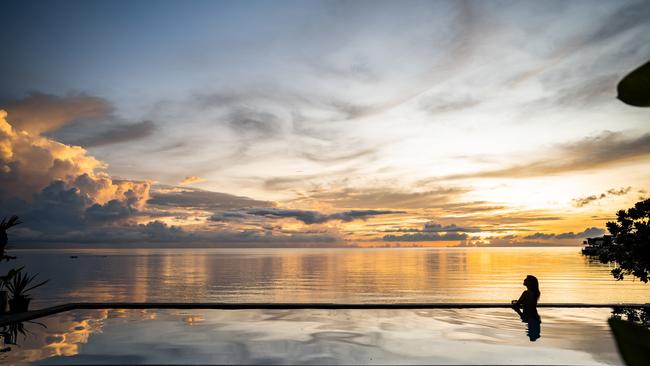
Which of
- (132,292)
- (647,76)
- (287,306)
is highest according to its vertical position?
(647,76)

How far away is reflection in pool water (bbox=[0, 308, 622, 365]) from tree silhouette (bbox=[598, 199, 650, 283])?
3633 mm

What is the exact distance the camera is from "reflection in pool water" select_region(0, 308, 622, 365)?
38.3 ft

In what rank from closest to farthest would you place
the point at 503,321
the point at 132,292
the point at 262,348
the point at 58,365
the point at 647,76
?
the point at 647,76, the point at 58,365, the point at 262,348, the point at 503,321, the point at 132,292

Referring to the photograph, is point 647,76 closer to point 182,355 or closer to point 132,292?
point 182,355

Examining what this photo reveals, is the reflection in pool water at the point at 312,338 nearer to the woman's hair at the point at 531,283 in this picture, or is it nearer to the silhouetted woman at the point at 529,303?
the silhouetted woman at the point at 529,303

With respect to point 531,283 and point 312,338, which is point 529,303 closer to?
point 531,283

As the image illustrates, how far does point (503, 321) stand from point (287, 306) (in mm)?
8354

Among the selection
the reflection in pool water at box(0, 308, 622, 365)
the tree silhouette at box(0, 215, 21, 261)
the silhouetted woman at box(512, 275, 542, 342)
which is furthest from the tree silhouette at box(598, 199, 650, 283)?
the tree silhouette at box(0, 215, 21, 261)

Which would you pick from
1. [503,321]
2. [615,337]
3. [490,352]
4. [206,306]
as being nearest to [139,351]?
[206,306]

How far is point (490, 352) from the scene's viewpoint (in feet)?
40.6

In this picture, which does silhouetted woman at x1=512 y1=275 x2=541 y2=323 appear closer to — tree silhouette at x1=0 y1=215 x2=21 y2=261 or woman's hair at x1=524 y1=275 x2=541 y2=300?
woman's hair at x1=524 y1=275 x2=541 y2=300

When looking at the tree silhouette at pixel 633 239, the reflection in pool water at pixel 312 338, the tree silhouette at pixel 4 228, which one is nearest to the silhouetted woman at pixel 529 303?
the reflection in pool water at pixel 312 338

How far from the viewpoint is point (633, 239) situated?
68.2ft

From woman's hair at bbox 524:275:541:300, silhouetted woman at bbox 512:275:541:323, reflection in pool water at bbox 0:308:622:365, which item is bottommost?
reflection in pool water at bbox 0:308:622:365
